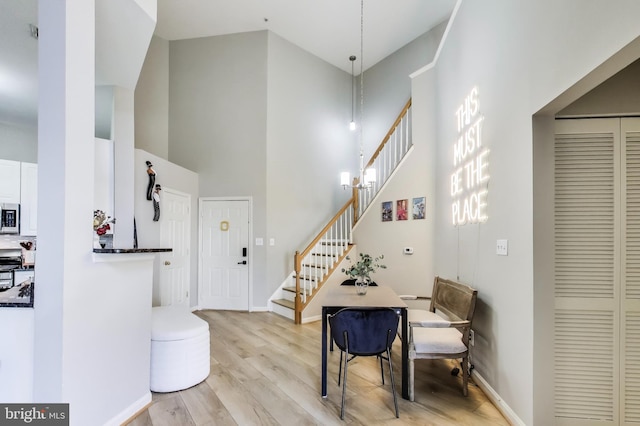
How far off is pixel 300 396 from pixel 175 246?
3.36 m

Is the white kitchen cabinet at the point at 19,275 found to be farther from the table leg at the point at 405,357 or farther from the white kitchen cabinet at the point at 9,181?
the table leg at the point at 405,357

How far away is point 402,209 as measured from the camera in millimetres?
4566

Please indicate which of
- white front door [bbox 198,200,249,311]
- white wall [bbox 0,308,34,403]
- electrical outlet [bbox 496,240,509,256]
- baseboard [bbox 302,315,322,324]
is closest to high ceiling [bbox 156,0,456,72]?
white front door [bbox 198,200,249,311]

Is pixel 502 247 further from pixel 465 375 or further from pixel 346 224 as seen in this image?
pixel 346 224

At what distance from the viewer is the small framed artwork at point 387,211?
15.6 feet

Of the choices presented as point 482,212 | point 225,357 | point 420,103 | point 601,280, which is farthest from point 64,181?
point 420,103

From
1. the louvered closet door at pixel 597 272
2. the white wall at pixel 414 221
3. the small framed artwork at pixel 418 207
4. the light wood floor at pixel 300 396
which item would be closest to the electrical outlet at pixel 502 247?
the louvered closet door at pixel 597 272

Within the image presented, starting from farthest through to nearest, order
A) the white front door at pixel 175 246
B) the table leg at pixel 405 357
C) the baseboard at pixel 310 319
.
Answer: the baseboard at pixel 310 319
the white front door at pixel 175 246
the table leg at pixel 405 357

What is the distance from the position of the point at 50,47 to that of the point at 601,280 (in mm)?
3878

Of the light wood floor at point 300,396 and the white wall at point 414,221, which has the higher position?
the white wall at point 414,221

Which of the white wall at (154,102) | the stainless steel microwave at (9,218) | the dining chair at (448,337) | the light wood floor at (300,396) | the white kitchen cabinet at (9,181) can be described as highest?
A: the white wall at (154,102)

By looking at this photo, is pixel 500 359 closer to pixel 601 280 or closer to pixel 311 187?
pixel 601 280

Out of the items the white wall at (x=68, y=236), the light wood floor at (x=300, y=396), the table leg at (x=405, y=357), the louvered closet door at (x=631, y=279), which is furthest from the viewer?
the table leg at (x=405, y=357)

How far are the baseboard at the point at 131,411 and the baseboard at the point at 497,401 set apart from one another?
2818 millimetres
